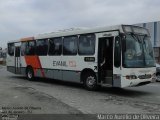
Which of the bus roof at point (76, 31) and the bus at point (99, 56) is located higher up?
the bus roof at point (76, 31)

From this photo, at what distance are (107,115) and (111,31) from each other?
555 centimetres

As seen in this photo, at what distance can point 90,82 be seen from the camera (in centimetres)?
1564

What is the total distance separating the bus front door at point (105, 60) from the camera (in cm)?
1462

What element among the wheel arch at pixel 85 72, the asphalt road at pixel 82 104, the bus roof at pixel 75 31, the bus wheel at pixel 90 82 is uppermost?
the bus roof at pixel 75 31

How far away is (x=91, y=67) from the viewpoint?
1543 cm

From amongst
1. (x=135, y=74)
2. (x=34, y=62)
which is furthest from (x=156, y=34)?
(x=135, y=74)

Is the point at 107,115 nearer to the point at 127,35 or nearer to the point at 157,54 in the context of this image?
the point at 127,35

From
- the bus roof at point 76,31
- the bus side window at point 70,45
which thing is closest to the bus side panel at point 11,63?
the bus roof at point 76,31

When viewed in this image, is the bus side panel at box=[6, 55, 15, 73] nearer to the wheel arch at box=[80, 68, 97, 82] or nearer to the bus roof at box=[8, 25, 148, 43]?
the bus roof at box=[8, 25, 148, 43]

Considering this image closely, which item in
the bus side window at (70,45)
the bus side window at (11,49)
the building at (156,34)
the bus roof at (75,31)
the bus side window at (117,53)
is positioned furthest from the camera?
the building at (156,34)

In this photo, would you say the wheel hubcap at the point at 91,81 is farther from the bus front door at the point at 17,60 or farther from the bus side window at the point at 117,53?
the bus front door at the point at 17,60

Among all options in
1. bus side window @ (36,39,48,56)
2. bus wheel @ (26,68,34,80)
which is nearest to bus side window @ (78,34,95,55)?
bus side window @ (36,39,48,56)

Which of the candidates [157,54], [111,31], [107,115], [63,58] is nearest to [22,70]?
[63,58]

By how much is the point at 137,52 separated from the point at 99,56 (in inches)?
71.3
